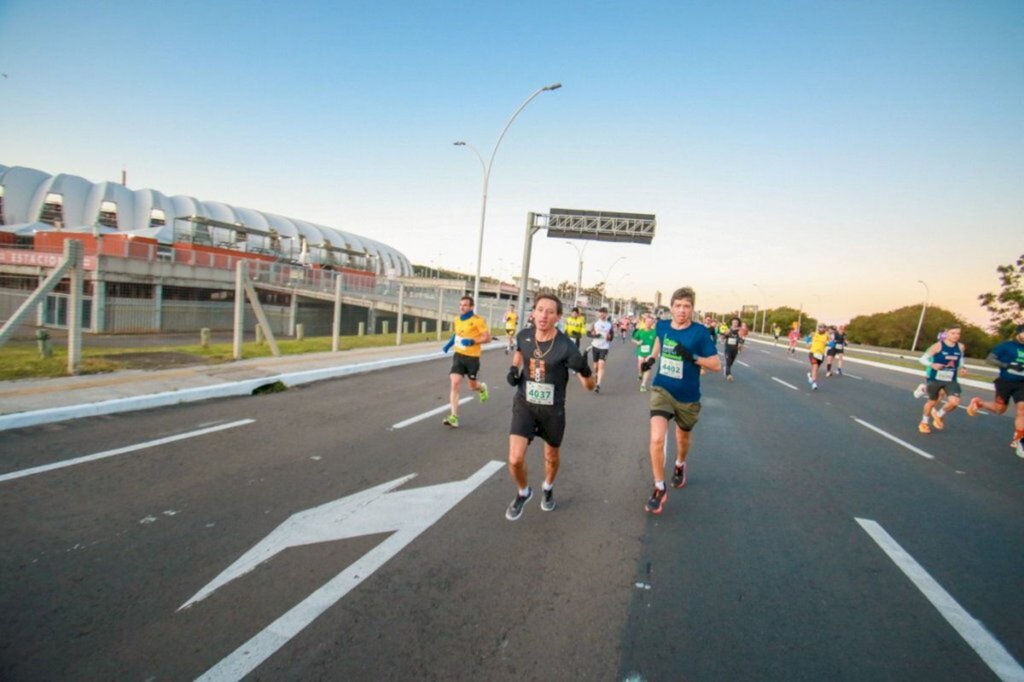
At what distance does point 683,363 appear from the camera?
462cm

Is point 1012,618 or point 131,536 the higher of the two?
point 1012,618

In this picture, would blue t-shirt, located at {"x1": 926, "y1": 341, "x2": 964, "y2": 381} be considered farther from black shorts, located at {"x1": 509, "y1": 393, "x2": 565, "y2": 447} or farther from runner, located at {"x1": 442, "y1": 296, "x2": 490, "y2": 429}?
black shorts, located at {"x1": 509, "y1": 393, "x2": 565, "y2": 447}

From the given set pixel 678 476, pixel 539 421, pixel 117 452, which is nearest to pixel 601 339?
pixel 678 476

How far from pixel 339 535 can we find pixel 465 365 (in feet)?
12.5

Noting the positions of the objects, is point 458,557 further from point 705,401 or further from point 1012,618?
point 705,401

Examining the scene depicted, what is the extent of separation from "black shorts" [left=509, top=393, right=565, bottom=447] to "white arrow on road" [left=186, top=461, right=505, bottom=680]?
96cm

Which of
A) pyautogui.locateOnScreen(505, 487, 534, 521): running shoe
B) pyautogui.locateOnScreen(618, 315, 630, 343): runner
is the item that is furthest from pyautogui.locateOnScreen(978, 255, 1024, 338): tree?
pyautogui.locateOnScreen(505, 487, 534, 521): running shoe

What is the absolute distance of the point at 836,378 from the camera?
56.9ft

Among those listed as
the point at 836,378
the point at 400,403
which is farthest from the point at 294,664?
the point at 836,378

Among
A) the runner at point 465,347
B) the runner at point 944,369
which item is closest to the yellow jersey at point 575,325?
the runner at point 465,347

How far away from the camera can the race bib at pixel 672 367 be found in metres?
4.63

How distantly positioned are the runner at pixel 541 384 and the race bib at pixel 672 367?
1084 millimetres

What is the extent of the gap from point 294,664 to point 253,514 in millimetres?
1866

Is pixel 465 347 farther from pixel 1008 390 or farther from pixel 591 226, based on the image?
pixel 591 226
